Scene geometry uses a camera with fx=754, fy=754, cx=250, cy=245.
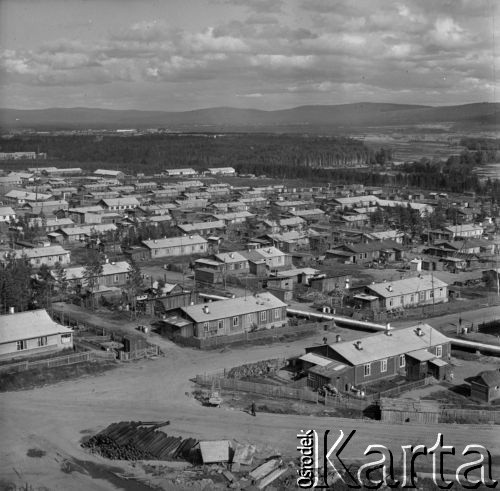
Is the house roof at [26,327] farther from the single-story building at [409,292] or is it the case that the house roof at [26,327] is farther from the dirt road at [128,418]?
the single-story building at [409,292]

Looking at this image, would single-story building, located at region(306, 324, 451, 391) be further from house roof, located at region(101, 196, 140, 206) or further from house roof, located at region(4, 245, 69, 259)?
house roof, located at region(101, 196, 140, 206)

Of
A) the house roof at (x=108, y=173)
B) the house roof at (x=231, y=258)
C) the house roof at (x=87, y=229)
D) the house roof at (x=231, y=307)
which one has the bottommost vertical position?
the house roof at (x=231, y=307)

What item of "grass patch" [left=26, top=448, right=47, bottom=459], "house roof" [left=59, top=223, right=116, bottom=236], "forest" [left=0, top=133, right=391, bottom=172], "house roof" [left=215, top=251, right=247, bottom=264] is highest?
"forest" [left=0, top=133, right=391, bottom=172]

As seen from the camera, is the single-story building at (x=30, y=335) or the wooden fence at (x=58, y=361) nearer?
the wooden fence at (x=58, y=361)

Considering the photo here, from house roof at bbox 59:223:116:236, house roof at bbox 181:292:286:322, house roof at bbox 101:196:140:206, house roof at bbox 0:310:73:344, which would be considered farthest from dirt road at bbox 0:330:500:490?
house roof at bbox 101:196:140:206

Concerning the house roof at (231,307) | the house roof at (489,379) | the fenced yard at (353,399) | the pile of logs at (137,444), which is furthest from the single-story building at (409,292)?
the pile of logs at (137,444)

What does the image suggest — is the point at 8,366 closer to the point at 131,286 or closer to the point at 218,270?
the point at 131,286

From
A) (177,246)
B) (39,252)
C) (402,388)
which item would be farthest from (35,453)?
(177,246)
